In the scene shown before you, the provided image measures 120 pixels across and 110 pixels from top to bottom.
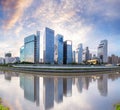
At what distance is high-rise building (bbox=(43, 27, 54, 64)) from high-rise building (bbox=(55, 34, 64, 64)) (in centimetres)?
270

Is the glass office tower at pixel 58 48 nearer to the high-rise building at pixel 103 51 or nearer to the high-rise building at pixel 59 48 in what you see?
the high-rise building at pixel 59 48

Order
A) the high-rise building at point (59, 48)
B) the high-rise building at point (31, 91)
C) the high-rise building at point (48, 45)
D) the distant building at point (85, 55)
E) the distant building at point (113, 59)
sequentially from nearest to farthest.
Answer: the high-rise building at point (31, 91)
the high-rise building at point (48, 45)
the high-rise building at point (59, 48)
the distant building at point (85, 55)
the distant building at point (113, 59)

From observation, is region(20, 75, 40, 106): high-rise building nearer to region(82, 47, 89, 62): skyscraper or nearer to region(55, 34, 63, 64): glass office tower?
region(55, 34, 63, 64): glass office tower

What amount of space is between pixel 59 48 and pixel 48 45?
827 centimetres

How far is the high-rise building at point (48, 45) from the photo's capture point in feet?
303

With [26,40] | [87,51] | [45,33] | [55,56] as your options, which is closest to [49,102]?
[45,33]

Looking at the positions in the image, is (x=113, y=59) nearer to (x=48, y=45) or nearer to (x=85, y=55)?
(x=85, y=55)

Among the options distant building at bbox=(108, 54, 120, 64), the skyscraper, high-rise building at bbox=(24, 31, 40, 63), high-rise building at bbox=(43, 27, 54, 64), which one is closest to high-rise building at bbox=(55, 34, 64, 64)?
high-rise building at bbox=(43, 27, 54, 64)

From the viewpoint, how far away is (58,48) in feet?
323

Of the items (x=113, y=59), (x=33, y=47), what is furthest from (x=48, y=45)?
(x=113, y=59)

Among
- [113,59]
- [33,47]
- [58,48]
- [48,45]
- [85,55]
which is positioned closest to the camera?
[48,45]

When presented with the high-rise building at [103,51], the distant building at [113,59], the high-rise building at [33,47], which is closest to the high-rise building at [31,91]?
the high-rise building at [33,47]

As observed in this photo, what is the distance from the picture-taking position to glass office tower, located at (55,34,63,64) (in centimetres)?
9806

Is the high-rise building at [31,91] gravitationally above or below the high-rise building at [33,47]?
below
